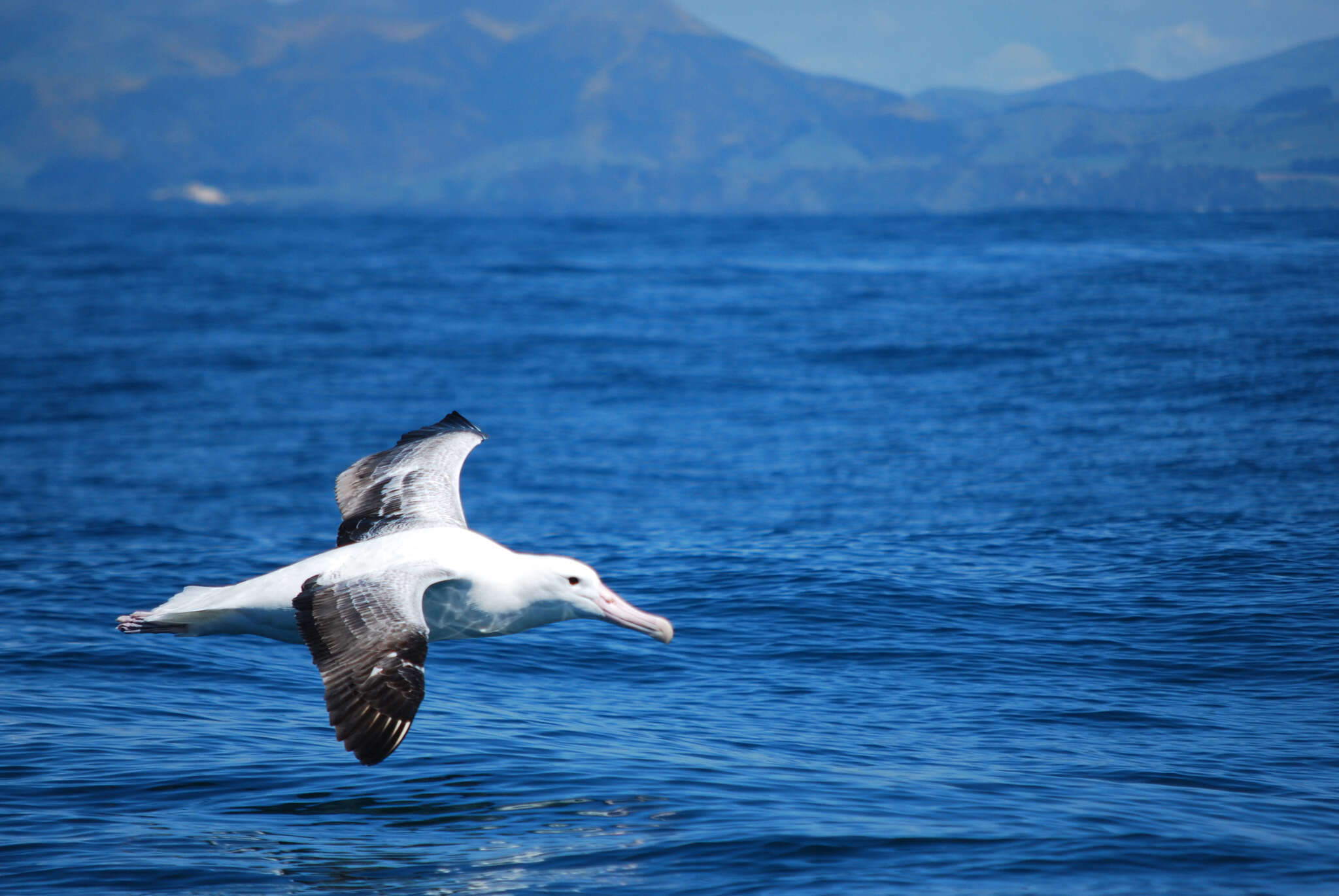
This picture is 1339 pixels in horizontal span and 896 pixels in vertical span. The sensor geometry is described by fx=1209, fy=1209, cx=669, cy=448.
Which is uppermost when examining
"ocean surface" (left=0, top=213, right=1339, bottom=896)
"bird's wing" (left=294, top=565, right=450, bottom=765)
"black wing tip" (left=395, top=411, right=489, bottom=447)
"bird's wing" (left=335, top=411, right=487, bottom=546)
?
"black wing tip" (left=395, top=411, right=489, bottom=447)

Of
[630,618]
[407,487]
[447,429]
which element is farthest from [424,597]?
[447,429]

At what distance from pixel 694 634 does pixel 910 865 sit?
5.03 m

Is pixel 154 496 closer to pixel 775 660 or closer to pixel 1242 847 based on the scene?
pixel 775 660

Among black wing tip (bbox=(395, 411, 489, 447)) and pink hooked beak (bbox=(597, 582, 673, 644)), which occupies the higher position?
black wing tip (bbox=(395, 411, 489, 447))

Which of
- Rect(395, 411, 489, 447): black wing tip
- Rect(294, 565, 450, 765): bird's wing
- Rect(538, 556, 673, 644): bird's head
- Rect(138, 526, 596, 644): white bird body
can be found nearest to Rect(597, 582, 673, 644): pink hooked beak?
Rect(538, 556, 673, 644): bird's head

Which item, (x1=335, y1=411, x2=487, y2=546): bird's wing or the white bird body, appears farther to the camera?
(x1=335, y1=411, x2=487, y2=546): bird's wing

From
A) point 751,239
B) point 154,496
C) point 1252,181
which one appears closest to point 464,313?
point 154,496

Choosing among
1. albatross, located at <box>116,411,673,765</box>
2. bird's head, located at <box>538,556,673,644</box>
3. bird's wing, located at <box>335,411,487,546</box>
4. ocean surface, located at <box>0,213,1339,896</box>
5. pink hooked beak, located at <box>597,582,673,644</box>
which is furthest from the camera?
bird's wing, located at <box>335,411,487,546</box>

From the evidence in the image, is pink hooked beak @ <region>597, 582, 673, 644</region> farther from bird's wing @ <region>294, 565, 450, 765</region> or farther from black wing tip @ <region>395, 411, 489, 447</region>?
black wing tip @ <region>395, 411, 489, 447</region>

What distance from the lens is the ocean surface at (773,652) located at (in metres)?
7.50

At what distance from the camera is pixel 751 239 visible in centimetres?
11169

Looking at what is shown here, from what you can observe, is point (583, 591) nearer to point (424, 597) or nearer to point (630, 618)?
point (630, 618)

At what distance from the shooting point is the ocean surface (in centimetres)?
750

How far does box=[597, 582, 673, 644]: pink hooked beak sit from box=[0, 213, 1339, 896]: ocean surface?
1.25 metres
